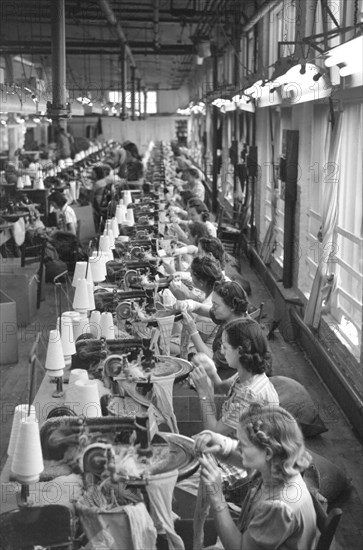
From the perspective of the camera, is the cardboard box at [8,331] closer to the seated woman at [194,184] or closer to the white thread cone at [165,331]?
the white thread cone at [165,331]

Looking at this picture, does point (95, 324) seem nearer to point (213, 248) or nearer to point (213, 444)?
point (213, 444)

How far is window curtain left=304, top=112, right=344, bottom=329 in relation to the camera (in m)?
7.38

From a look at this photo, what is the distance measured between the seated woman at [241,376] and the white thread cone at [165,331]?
897 mm

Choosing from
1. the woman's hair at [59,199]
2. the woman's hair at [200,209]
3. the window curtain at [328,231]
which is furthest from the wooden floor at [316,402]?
the woman's hair at [59,199]

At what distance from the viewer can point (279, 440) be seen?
9.83 feet

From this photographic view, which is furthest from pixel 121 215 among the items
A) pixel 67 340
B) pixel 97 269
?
pixel 67 340

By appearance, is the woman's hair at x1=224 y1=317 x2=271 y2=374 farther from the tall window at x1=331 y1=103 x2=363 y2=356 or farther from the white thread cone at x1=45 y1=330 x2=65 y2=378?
the tall window at x1=331 y1=103 x2=363 y2=356

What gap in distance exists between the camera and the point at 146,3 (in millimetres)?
16797

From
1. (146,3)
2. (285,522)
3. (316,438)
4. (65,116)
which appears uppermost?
(146,3)

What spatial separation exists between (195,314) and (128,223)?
2722 mm

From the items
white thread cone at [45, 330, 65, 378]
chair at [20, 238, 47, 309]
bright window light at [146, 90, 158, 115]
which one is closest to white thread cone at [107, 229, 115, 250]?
chair at [20, 238, 47, 309]

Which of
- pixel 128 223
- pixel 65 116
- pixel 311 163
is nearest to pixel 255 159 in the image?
pixel 311 163

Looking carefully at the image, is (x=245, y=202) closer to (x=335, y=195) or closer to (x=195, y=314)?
(x=335, y=195)

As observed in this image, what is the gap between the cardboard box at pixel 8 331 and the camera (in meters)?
7.86
